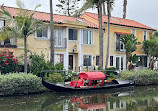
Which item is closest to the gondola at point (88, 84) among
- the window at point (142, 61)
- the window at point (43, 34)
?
the window at point (43, 34)

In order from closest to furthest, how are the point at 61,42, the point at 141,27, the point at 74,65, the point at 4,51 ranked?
1. the point at 4,51
2. the point at 61,42
3. the point at 74,65
4. the point at 141,27

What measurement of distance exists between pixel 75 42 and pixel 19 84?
1160cm

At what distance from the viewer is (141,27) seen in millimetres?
34750

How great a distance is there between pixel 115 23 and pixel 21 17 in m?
15.4

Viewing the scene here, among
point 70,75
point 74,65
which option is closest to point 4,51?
point 70,75

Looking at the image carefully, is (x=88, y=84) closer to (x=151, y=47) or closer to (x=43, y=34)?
(x=43, y=34)

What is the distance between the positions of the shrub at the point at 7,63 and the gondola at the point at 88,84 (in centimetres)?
452

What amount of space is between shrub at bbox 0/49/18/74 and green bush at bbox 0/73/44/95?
276 cm

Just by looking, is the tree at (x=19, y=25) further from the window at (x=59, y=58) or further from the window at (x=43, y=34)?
the window at (x=59, y=58)

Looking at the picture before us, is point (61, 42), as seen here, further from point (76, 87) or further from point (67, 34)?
point (76, 87)

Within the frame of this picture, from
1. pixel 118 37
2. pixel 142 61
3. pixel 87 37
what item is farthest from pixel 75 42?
pixel 142 61

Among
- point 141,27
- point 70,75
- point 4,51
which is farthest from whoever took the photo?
point 141,27

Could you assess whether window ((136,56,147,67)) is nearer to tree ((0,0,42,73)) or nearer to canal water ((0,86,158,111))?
canal water ((0,86,158,111))

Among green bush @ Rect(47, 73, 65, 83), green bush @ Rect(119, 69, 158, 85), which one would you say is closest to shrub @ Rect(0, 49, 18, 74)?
green bush @ Rect(47, 73, 65, 83)
